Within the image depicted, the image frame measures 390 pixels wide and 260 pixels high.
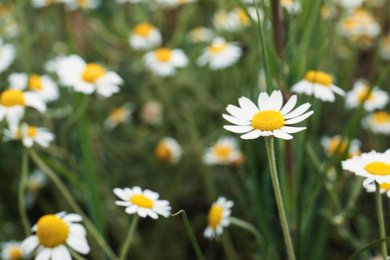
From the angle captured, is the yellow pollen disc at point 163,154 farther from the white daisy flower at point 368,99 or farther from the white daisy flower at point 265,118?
the white daisy flower at point 265,118

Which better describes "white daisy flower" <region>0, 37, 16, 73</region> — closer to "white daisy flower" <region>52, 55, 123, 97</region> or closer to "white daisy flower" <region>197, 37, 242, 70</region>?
"white daisy flower" <region>52, 55, 123, 97</region>

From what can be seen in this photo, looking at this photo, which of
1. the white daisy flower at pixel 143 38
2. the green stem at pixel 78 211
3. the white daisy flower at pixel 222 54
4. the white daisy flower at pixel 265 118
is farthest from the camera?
the white daisy flower at pixel 143 38

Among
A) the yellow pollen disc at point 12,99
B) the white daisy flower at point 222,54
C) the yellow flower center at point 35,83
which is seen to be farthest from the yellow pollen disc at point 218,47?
the yellow pollen disc at point 12,99

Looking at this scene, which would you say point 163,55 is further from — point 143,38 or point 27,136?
point 27,136

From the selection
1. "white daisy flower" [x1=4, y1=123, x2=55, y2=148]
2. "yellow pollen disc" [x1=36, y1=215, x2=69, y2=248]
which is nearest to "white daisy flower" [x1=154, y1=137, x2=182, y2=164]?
"white daisy flower" [x1=4, y1=123, x2=55, y2=148]

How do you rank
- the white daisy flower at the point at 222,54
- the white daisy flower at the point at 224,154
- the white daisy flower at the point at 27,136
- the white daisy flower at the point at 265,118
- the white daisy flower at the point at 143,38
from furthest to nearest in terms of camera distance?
the white daisy flower at the point at 143,38 → the white daisy flower at the point at 222,54 → the white daisy flower at the point at 224,154 → the white daisy flower at the point at 27,136 → the white daisy flower at the point at 265,118
